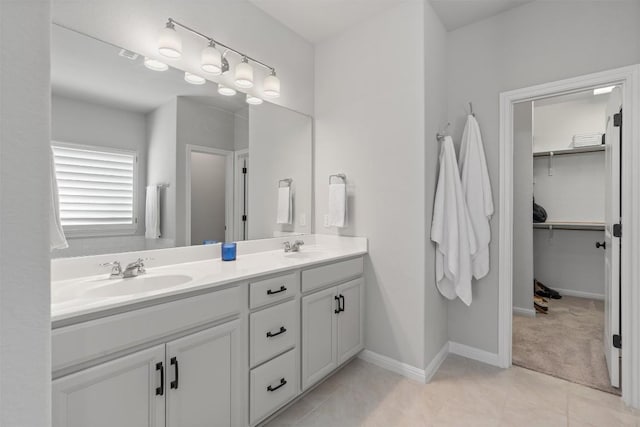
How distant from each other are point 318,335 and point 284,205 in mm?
1078

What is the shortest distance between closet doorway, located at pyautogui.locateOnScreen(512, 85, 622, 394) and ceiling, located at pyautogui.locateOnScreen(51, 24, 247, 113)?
124 inches

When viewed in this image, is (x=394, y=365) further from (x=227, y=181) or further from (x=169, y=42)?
(x=169, y=42)

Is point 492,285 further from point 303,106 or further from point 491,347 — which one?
point 303,106

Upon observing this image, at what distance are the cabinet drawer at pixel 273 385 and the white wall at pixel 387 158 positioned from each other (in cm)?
85

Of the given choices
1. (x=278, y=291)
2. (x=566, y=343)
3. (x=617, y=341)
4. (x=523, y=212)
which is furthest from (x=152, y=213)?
(x=523, y=212)

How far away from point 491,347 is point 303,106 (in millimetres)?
2521

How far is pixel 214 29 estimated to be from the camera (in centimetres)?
200

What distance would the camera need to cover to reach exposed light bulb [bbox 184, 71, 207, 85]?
6.22 feet

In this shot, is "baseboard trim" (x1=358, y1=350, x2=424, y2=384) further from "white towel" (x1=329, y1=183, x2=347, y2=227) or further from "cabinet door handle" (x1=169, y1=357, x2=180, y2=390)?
"cabinet door handle" (x1=169, y1=357, x2=180, y2=390)

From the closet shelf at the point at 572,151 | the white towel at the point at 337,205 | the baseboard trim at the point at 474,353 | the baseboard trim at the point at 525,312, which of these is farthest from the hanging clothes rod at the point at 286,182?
the closet shelf at the point at 572,151

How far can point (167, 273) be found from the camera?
1.62 m

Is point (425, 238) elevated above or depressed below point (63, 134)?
below

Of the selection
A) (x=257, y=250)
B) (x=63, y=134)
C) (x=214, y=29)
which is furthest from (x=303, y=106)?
(x=63, y=134)

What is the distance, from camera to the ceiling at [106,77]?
1.45 metres
